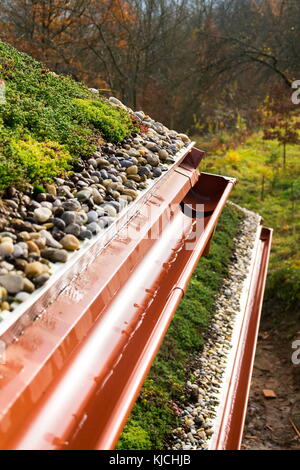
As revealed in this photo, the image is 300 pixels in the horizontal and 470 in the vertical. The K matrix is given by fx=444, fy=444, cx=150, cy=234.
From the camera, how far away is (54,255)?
1.65 metres

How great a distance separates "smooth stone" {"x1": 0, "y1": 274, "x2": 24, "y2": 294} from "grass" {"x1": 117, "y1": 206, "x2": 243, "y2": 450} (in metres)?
1.09

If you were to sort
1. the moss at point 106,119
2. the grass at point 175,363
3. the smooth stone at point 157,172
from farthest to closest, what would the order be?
the moss at point 106,119 < the smooth stone at point 157,172 < the grass at point 175,363

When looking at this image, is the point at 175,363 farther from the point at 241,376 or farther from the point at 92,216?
the point at 92,216

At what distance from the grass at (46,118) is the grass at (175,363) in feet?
4.32

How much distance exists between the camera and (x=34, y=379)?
52.1 inches

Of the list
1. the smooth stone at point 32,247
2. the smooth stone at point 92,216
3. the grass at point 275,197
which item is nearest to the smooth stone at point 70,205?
the smooth stone at point 92,216

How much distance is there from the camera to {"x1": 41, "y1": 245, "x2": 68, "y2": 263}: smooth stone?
1.65m

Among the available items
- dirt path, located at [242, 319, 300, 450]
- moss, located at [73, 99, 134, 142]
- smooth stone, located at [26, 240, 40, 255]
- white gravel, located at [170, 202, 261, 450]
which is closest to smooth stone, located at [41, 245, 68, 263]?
smooth stone, located at [26, 240, 40, 255]

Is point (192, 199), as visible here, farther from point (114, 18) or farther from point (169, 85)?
point (169, 85)

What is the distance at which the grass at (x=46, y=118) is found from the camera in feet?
7.42

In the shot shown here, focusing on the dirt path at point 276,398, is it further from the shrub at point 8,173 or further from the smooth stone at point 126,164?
the shrub at point 8,173

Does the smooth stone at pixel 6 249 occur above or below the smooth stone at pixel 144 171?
below

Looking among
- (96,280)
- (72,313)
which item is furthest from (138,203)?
(72,313)
